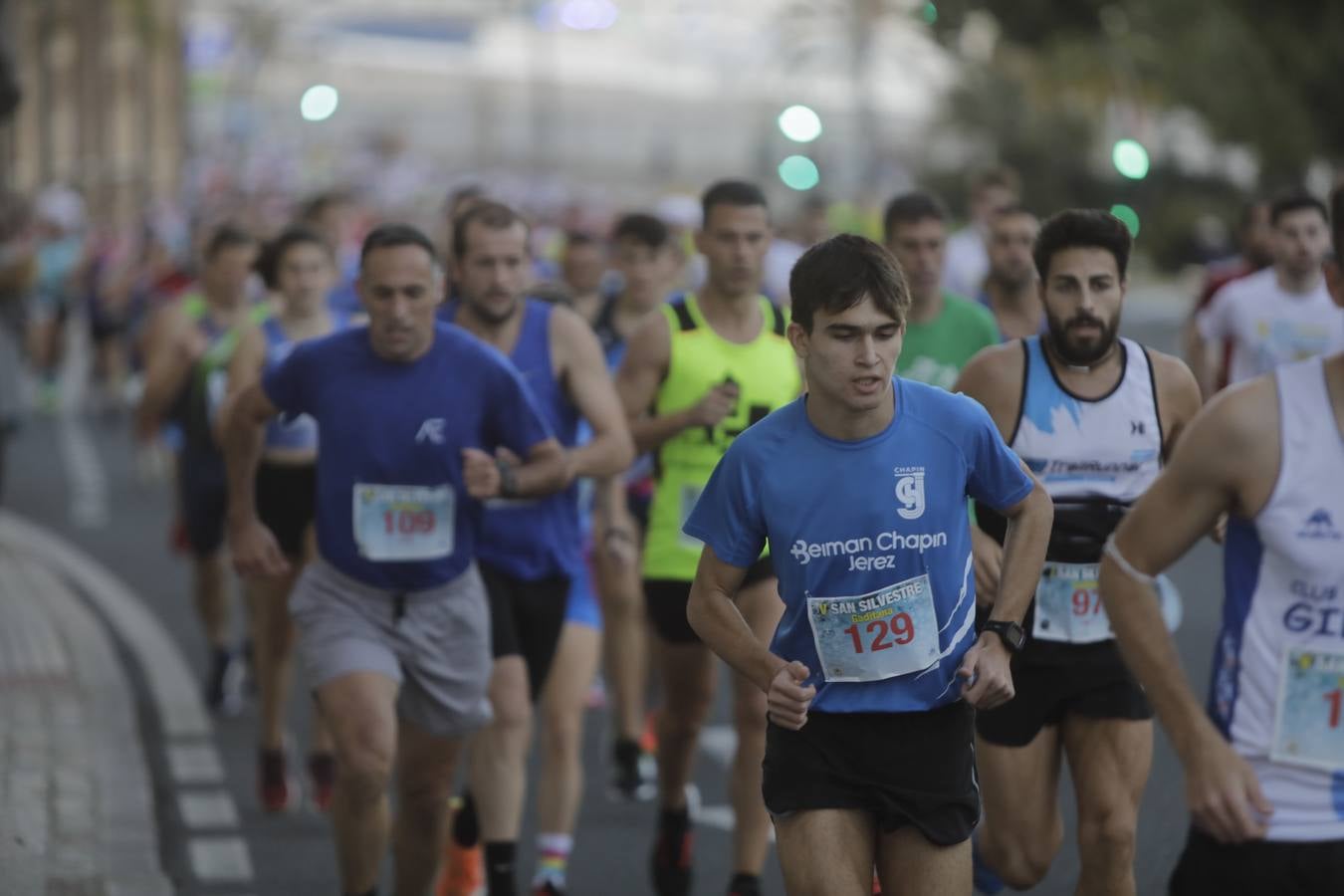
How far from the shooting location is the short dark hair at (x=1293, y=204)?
9.73 m

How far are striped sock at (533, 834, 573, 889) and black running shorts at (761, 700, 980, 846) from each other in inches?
95.4

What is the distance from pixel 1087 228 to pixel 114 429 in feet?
72.6

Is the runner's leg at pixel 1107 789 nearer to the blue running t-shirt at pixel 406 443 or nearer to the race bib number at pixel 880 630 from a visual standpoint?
the race bib number at pixel 880 630

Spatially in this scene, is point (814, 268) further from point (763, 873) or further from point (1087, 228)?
point (763, 873)

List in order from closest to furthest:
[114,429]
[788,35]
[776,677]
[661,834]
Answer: [776,677] < [661,834] < [114,429] < [788,35]

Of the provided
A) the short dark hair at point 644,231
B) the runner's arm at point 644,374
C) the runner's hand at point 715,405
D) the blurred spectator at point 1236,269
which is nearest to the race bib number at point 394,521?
the runner's hand at point 715,405

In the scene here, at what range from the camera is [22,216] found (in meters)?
38.0

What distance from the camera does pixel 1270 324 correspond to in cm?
1017

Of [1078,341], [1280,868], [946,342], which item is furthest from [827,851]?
[946,342]

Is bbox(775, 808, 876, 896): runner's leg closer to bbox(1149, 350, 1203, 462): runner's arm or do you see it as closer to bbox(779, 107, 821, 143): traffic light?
bbox(1149, 350, 1203, 462): runner's arm

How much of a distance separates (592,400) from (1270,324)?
3.60 m

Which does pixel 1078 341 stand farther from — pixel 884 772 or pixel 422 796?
pixel 422 796

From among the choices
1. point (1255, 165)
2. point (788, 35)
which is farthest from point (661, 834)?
point (788, 35)

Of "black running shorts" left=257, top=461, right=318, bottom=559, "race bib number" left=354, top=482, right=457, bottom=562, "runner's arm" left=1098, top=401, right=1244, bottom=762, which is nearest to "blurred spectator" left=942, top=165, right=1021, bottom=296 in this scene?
"black running shorts" left=257, top=461, right=318, bottom=559
